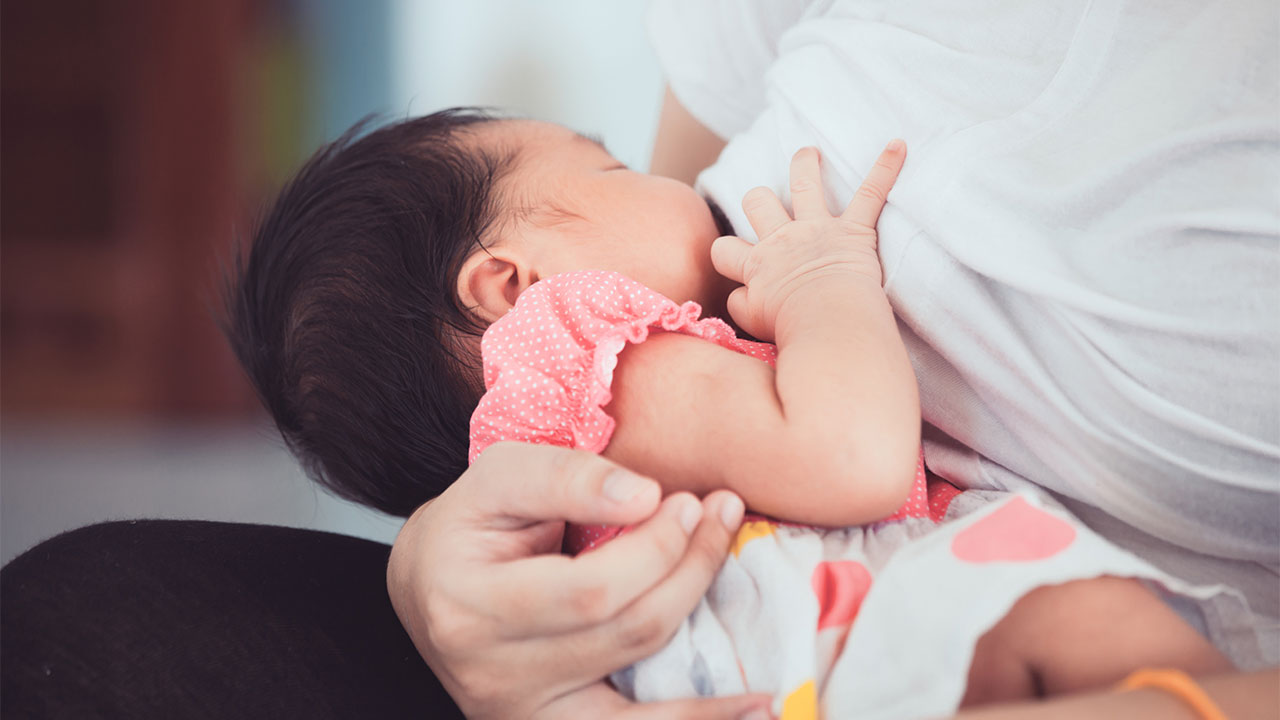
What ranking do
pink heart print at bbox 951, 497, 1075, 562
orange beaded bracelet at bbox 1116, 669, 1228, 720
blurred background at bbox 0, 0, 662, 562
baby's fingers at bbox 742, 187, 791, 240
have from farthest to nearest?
blurred background at bbox 0, 0, 662, 562
baby's fingers at bbox 742, 187, 791, 240
pink heart print at bbox 951, 497, 1075, 562
orange beaded bracelet at bbox 1116, 669, 1228, 720

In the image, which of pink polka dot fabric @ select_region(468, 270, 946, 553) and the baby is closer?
the baby

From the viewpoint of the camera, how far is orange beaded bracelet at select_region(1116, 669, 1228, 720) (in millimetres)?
401

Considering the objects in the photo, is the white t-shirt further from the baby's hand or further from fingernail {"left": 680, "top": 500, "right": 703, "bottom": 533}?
fingernail {"left": 680, "top": 500, "right": 703, "bottom": 533}

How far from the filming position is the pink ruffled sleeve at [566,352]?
2.11ft

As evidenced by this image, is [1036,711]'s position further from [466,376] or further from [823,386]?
[466,376]

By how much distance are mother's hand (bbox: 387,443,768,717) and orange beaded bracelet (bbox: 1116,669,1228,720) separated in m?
0.20

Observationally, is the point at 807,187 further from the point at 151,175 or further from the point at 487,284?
the point at 151,175

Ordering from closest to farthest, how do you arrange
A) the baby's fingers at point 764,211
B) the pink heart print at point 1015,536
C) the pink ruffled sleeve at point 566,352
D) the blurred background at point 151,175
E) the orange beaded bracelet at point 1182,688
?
the orange beaded bracelet at point 1182,688 < the pink heart print at point 1015,536 < the pink ruffled sleeve at point 566,352 < the baby's fingers at point 764,211 < the blurred background at point 151,175

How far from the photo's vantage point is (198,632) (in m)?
0.58

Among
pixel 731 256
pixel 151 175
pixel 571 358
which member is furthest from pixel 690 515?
pixel 151 175

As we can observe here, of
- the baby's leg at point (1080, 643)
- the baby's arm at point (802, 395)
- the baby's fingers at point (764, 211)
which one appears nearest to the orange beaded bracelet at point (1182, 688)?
the baby's leg at point (1080, 643)

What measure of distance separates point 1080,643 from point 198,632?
55cm

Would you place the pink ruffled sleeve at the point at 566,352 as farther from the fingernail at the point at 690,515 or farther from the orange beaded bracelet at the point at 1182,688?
the orange beaded bracelet at the point at 1182,688

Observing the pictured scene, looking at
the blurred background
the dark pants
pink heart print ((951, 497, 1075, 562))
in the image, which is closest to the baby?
pink heart print ((951, 497, 1075, 562))
